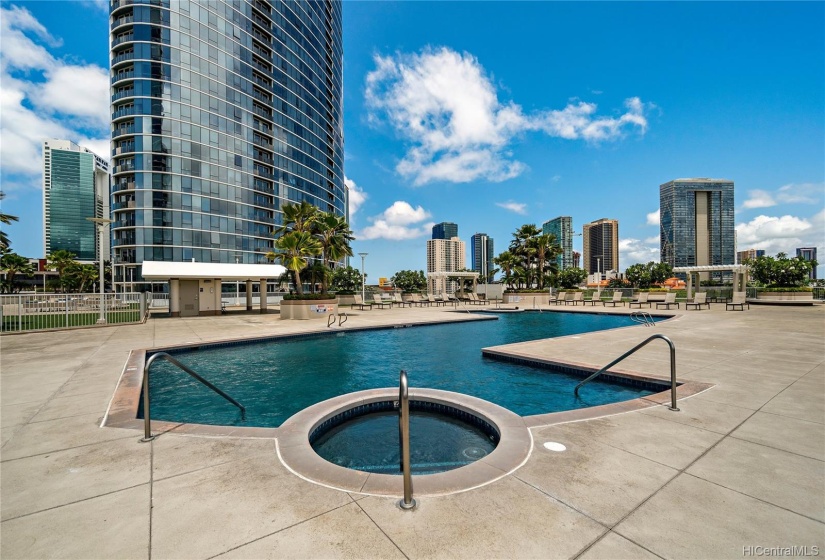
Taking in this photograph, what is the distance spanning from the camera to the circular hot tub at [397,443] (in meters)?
3.15

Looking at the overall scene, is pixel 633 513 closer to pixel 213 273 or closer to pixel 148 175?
pixel 213 273

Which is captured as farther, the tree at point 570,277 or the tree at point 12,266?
the tree at point 570,277

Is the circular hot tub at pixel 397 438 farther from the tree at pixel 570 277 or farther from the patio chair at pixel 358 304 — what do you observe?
the tree at pixel 570 277

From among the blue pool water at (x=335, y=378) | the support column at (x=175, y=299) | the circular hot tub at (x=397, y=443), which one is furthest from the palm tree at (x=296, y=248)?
the circular hot tub at (x=397, y=443)

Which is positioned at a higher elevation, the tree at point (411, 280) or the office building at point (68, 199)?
the office building at point (68, 199)

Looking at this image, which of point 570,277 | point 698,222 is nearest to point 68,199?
point 570,277

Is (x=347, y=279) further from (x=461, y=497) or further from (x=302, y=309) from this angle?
(x=461, y=497)

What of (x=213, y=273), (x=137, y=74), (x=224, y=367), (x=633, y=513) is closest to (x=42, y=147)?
(x=137, y=74)

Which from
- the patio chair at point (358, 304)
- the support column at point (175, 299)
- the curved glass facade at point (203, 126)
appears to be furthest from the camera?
the curved glass facade at point (203, 126)

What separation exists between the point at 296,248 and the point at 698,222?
141 metres

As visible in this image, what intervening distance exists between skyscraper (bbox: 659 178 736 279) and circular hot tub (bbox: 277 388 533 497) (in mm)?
134625

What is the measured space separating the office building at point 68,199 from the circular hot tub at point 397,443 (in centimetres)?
17463

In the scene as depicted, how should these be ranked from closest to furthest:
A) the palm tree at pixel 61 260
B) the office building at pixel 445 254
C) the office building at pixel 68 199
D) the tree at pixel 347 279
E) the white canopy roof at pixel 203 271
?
the white canopy roof at pixel 203 271, the palm tree at pixel 61 260, the tree at pixel 347 279, the office building at pixel 68 199, the office building at pixel 445 254

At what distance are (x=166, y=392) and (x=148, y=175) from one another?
4806 centimetres
